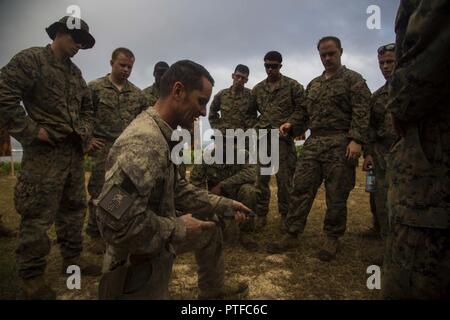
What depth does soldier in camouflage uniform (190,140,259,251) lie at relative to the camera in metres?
4.58

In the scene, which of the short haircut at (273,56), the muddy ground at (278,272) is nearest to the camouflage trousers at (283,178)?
the muddy ground at (278,272)

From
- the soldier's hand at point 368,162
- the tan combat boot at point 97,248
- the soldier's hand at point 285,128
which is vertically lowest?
the tan combat boot at point 97,248

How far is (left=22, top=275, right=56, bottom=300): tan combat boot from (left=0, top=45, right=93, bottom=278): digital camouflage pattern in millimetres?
61

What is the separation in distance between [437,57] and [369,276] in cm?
276

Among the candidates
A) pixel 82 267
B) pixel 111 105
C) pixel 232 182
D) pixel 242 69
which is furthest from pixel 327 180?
pixel 111 105

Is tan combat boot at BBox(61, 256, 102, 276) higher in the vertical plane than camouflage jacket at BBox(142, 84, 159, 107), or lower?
lower

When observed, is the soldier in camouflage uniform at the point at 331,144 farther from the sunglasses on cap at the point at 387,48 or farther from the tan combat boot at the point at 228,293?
the tan combat boot at the point at 228,293

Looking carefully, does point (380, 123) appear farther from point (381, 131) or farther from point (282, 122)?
point (282, 122)

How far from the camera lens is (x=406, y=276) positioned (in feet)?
5.42

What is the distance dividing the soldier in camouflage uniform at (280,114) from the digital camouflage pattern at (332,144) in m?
1.04

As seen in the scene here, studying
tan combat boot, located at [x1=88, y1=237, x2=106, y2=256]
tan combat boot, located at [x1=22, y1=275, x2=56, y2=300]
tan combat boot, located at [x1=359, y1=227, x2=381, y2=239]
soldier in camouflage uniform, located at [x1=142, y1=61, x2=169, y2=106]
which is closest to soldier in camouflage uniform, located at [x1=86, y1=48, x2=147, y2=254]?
tan combat boot, located at [x1=88, y1=237, x2=106, y2=256]

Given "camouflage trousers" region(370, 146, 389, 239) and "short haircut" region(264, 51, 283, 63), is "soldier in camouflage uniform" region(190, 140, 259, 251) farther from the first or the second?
"short haircut" region(264, 51, 283, 63)

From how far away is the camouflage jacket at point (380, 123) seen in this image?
443 centimetres

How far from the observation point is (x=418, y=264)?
160 centimetres
